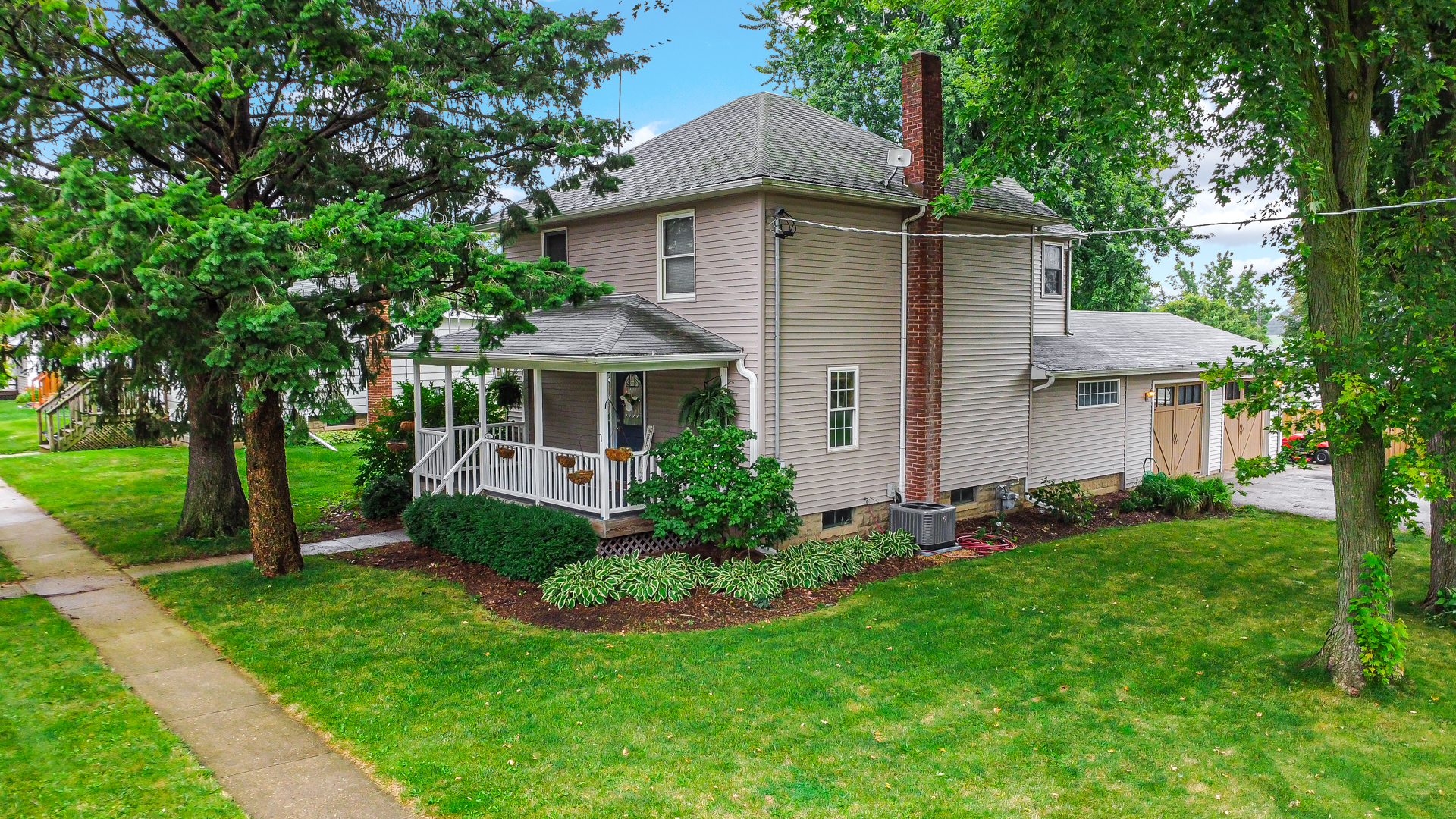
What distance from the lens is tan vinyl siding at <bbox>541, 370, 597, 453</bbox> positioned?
1479 centimetres

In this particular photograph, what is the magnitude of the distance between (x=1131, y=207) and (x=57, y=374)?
24.6 m

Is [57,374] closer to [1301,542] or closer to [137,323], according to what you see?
[137,323]

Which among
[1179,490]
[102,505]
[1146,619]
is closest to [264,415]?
[102,505]

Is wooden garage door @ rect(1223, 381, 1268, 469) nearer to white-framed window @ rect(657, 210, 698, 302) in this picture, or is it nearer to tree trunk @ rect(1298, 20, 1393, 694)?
tree trunk @ rect(1298, 20, 1393, 694)

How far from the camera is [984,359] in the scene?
50.6 feet

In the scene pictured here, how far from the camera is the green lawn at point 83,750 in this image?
591 cm

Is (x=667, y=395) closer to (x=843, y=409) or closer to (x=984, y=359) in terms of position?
(x=843, y=409)

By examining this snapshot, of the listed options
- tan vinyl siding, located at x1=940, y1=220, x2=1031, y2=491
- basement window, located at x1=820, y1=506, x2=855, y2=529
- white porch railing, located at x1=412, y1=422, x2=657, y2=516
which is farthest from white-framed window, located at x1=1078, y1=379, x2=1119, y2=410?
white porch railing, located at x1=412, y1=422, x2=657, y2=516

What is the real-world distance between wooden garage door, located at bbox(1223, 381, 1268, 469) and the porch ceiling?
49.9 feet

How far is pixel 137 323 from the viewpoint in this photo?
8422 mm

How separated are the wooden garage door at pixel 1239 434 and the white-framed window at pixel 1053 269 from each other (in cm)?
586

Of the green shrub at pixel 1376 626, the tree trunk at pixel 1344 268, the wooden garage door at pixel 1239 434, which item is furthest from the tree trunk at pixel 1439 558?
the wooden garage door at pixel 1239 434

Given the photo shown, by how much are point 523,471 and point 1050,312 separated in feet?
39.3

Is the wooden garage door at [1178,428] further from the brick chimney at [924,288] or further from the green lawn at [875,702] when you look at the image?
the brick chimney at [924,288]
